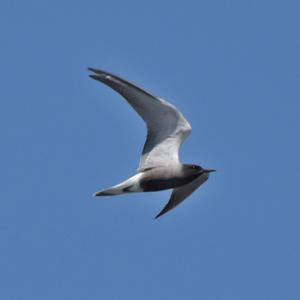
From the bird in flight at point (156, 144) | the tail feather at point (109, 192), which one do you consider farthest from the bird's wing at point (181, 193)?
the tail feather at point (109, 192)

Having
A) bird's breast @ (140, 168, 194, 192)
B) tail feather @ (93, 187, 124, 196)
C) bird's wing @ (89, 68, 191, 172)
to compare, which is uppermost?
bird's wing @ (89, 68, 191, 172)

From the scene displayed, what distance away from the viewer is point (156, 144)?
3409 cm

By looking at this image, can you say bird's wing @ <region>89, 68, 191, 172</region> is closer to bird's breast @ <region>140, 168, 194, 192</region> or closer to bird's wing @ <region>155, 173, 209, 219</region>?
bird's breast @ <region>140, 168, 194, 192</region>

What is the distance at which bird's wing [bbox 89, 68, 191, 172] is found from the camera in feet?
109

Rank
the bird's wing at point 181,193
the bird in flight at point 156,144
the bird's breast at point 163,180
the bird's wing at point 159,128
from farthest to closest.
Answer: the bird's wing at point 181,193 < the bird's breast at point 163,180 < the bird's wing at point 159,128 < the bird in flight at point 156,144

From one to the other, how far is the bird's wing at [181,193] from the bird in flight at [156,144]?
79 cm

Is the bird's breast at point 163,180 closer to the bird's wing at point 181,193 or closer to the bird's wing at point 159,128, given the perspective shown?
the bird's wing at point 159,128

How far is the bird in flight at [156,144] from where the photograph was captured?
32.8m

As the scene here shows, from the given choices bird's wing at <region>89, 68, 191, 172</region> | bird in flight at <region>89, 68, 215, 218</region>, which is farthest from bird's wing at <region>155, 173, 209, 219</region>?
bird's wing at <region>89, 68, 191, 172</region>

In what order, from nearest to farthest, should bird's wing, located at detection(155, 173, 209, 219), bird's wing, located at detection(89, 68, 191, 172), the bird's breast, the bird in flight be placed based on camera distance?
the bird in flight < bird's wing, located at detection(89, 68, 191, 172) < the bird's breast < bird's wing, located at detection(155, 173, 209, 219)

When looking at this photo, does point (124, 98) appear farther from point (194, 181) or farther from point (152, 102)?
point (194, 181)

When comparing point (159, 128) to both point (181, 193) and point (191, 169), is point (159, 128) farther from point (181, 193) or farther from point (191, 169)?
point (181, 193)

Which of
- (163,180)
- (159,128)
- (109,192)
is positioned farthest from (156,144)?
(109,192)

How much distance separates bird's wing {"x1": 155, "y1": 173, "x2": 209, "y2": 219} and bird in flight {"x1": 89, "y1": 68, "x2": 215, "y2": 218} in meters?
0.79
